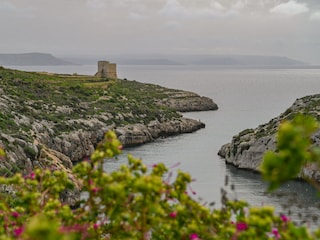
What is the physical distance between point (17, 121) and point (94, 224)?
5808cm

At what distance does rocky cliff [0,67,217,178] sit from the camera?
52500mm

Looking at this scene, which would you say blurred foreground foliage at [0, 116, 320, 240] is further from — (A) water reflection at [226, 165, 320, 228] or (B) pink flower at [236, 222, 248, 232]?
(A) water reflection at [226, 165, 320, 228]

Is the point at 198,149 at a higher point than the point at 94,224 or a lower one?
lower

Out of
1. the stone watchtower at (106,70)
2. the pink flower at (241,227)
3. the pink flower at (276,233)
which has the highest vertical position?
the stone watchtower at (106,70)

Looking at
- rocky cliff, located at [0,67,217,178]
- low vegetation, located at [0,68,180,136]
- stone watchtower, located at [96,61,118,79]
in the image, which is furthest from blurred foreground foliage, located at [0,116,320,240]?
stone watchtower, located at [96,61,118,79]

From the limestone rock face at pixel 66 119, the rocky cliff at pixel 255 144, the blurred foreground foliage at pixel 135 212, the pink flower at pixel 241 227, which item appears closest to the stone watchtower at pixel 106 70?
the limestone rock face at pixel 66 119

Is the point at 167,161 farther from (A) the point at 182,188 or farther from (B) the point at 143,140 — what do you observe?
(A) the point at 182,188

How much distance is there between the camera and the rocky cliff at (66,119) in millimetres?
52500

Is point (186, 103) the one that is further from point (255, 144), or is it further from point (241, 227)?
point (241, 227)

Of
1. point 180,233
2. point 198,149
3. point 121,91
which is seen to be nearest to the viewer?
point 180,233

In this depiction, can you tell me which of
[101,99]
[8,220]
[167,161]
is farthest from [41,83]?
[8,220]

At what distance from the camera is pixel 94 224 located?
10086mm

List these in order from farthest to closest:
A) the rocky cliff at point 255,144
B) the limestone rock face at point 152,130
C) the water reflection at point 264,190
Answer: the limestone rock face at point 152,130 < the rocky cliff at point 255,144 < the water reflection at point 264,190

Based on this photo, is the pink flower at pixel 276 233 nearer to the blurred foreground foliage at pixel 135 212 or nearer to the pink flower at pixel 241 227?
the blurred foreground foliage at pixel 135 212
